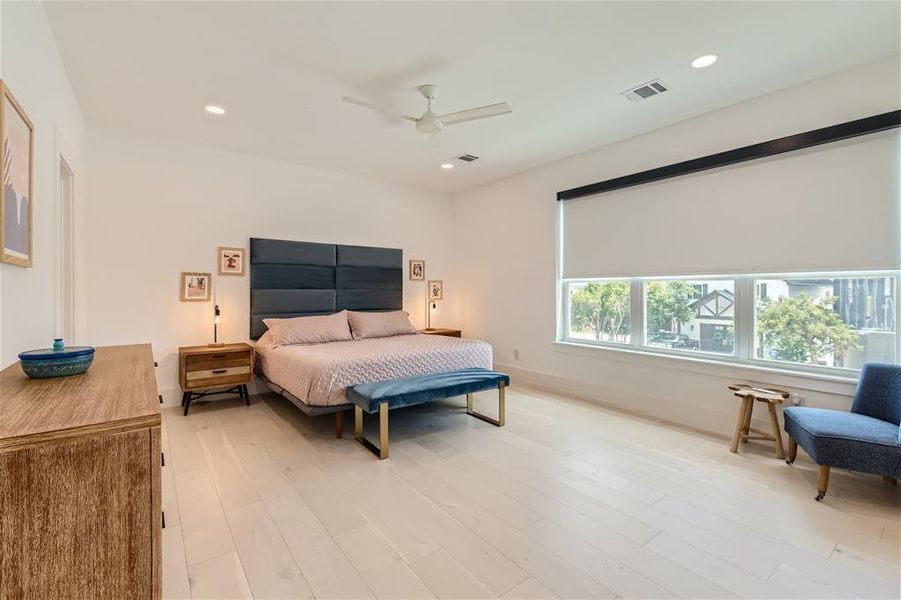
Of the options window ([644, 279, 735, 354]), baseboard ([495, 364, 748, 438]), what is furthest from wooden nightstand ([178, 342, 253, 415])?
window ([644, 279, 735, 354])

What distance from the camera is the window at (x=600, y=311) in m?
4.24

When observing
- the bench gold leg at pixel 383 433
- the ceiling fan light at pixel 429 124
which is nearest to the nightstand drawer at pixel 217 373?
the bench gold leg at pixel 383 433

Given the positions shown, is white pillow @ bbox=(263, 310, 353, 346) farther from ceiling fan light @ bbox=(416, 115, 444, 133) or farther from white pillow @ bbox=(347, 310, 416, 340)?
ceiling fan light @ bbox=(416, 115, 444, 133)

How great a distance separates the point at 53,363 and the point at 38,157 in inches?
52.7

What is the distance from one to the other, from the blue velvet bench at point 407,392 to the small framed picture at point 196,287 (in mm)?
2259

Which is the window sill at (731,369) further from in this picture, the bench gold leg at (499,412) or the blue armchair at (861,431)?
the bench gold leg at (499,412)

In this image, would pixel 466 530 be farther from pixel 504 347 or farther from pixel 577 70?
pixel 504 347

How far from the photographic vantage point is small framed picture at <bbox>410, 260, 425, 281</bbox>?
584 cm

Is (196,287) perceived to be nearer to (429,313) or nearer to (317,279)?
(317,279)

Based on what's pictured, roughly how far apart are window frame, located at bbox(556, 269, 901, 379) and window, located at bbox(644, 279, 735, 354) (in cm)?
4

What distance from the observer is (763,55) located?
8.51 feet

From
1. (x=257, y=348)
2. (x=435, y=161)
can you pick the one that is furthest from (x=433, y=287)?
(x=257, y=348)

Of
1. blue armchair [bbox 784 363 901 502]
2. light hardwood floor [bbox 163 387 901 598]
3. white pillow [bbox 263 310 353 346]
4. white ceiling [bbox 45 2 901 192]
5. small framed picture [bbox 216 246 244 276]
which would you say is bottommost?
light hardwood floor [bbox 163 387 901 598]

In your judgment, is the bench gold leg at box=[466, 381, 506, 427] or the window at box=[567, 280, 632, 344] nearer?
the bench gold leg at box=[466, 381, 506, 427]
